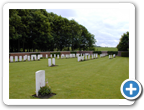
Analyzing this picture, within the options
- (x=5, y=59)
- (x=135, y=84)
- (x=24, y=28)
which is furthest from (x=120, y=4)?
(x=24, y=28)

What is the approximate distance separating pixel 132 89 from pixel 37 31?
87.7ft

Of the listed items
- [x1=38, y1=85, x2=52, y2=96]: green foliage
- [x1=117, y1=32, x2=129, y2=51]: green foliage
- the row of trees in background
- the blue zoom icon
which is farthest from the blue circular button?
[x1=117, y1=32, x2=129, y2=51]: green foliage

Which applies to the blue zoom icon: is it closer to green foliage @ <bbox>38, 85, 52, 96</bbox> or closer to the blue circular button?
the blue circular button

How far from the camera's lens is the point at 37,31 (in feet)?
91.5

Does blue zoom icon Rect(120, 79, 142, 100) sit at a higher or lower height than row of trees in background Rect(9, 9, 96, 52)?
lower

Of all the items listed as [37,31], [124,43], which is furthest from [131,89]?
[124,43]

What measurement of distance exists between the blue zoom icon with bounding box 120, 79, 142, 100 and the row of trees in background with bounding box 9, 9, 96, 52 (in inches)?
805

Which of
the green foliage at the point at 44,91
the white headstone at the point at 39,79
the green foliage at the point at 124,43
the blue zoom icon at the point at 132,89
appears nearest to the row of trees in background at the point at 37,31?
the green foliage at the point at 124,43

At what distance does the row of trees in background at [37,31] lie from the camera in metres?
23.6

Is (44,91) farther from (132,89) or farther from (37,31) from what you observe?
(37,31)

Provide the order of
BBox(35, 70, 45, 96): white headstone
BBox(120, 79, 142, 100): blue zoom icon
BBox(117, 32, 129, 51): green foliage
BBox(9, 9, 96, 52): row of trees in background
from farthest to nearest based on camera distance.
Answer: BBox(117, 32, 129, 51): green foliage
BBox(9, 9, 96, 52): row of trees in background
BBox(35, 70, 45, 96): white headstone
BBox(120, 79, 142, 100): blue zoom icon

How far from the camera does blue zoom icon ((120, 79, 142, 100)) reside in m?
3.29

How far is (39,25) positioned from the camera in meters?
28.1

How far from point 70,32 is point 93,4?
33.5 meters
